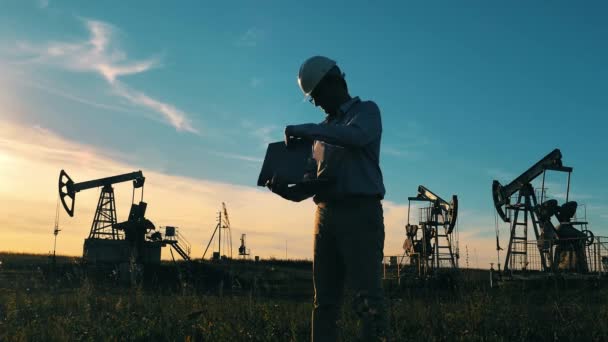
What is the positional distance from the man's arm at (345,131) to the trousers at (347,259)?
42 centimetres

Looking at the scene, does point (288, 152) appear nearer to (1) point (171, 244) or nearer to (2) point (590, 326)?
(2) point (590, 326)

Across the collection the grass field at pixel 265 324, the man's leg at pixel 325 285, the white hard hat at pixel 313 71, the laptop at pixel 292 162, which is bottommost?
the grass field at pixel 265 324

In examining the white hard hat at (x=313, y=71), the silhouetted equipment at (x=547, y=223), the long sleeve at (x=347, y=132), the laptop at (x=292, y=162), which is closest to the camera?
the long sleeve at (x=347, y=132)

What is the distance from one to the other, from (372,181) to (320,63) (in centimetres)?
91

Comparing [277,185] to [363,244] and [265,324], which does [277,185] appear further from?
[265,324]

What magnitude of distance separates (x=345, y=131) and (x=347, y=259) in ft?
2.87

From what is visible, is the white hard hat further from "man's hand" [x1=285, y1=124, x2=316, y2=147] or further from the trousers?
the trousers

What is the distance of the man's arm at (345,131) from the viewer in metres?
3.87

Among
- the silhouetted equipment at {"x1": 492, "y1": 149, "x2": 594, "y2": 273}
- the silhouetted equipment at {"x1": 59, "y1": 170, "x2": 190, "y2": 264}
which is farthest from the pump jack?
the silhouetted equipment at {"x1": 492, "y1": 149, "x2": 594, "y2": 273}

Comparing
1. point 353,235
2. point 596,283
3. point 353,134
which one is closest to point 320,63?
point 353,134

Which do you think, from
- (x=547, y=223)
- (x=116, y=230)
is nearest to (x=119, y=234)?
(x=116, y=230)

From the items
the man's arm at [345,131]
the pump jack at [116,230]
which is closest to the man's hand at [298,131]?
the man's arm at [345,131]

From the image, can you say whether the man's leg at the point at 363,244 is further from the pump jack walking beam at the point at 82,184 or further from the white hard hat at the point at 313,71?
the pump jack walking beam at the point at 82,184

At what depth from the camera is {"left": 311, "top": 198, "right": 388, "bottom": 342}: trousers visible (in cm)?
390
